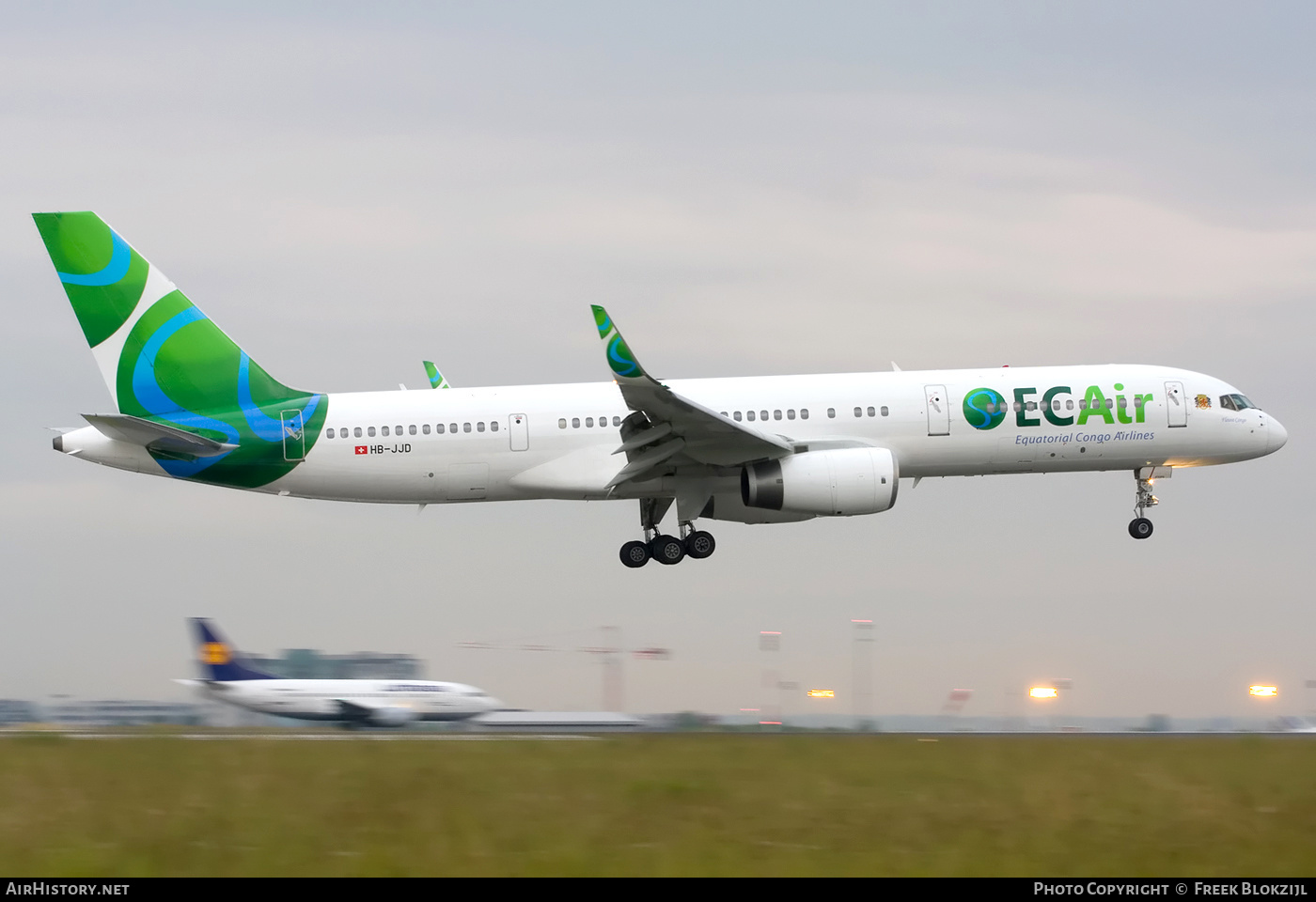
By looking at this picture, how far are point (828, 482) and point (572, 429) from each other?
6.47m

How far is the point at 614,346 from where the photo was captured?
106 feet

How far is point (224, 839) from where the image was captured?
16453 millimetres

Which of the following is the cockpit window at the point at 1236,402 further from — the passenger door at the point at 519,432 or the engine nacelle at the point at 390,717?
the engine nacelle at the point at 390,717

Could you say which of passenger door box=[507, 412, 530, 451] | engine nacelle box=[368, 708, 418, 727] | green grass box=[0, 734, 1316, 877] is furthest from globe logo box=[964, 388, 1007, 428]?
engine nacelle box=[368, 708, 418, 727]

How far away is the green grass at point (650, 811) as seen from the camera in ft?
51.7

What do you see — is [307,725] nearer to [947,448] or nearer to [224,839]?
[947,448]

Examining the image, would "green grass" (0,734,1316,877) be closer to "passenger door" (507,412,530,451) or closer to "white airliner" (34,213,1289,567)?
"white airliner" (34,213,1289,567)

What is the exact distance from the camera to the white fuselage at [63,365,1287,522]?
118 feet

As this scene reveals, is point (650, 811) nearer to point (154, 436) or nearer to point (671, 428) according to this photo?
point (671, 428)

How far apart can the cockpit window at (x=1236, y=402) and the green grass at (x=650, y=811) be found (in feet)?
54.8

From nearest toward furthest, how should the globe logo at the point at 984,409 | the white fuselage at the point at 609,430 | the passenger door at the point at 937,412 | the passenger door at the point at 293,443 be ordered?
the passenger door at the point at 293,443 < the white fuselage at the point at 609,430 < the passenger door at the point at 937,412 < the globe logo at the point at 984,409

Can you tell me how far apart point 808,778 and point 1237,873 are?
6025 mm

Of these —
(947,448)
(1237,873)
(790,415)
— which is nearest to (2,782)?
(1237,873)

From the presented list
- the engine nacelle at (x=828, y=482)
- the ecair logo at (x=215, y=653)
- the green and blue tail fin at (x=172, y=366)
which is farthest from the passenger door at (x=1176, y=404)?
the ecair logo at (x=215, y=653)
